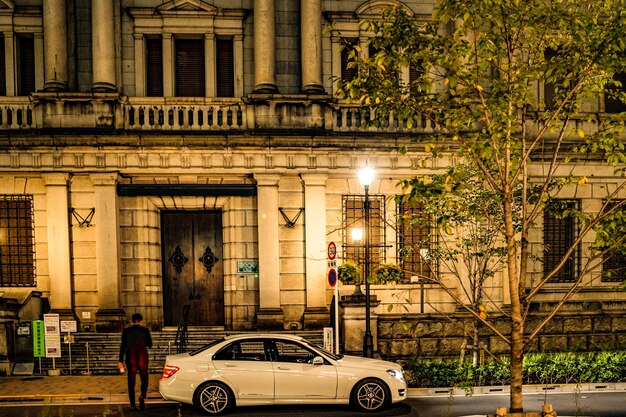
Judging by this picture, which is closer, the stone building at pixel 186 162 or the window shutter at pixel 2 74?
the stone building at pixel 186 162

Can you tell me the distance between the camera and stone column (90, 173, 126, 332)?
623 inches

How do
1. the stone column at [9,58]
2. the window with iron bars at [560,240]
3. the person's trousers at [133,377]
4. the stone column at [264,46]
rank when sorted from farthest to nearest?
the window with iron bars at [560,240] < the stone column at [9,58] < the stone column at [264,46] < the person's trousers at [133,377]

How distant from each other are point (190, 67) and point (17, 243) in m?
8.55

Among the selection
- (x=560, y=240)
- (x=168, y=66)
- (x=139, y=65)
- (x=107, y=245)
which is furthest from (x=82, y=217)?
(x=560, y=240)

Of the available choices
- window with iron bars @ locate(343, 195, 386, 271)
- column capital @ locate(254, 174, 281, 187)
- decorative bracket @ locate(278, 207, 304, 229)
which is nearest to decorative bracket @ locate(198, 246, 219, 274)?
decorative bracket @ locate(278, 207, 304, 229)

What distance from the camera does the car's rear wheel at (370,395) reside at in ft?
30.7

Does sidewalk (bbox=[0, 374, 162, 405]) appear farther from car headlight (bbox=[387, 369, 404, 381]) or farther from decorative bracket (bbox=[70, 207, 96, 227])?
decorative bracket (bbox=[70, 207, 96, 227])

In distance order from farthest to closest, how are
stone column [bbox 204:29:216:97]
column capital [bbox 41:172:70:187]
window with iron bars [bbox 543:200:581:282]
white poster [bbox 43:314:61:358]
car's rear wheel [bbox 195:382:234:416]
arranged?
window with iron bars [bbox 543:200:581:282]
stone column [bbox 204:29:216:97]
column capital [bbox 41:172:70:187]
white poster [bbox 43:314:61:358]
car's rear wheel [bbox 195:382:234:416]

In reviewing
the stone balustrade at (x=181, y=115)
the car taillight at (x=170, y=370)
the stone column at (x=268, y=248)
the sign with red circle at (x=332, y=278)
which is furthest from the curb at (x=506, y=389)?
the stone balustrade at (x=181, y=115)

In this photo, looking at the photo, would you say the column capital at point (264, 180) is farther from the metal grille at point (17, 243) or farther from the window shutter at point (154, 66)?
the metal grille at point (17, 243)

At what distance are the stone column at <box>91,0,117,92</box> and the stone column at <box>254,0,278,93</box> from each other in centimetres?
486

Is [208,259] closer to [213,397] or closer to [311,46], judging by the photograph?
[311,46]

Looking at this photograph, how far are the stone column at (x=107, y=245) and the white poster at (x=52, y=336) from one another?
2.83m

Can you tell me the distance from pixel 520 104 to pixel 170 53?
552 inches
